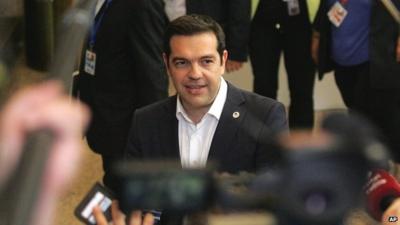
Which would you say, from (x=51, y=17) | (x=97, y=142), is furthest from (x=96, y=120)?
(x=51, y=17)

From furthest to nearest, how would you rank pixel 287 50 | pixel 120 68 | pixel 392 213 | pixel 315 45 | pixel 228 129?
pixel 287 50
pixel 315 45
pixel 120 68
pixel 228 129
pixel 392 213

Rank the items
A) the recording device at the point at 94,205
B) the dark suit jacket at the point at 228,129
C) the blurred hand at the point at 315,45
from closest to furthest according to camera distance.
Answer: the recording device at the point at 94,205, the dark suit jacket at the point at 228,129, the blurred hand at the point at 315,45

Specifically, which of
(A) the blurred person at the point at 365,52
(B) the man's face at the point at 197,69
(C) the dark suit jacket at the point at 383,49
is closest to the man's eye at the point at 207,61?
(B) the man's face at the point at 197,69

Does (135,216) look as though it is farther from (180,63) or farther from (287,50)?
(287,50)

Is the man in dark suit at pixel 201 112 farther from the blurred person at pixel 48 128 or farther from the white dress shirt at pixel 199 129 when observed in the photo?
the blurred person at pixel 48 128

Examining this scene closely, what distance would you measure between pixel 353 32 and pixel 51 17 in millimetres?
2178

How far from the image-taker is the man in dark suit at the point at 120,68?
229cm

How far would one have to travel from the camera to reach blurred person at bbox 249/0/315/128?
10.3 feet

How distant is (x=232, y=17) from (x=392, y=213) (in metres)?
2.04

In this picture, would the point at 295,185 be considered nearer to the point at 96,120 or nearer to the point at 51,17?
the point at 51,17

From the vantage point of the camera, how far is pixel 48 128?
0.34 m

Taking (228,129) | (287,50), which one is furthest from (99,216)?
(287,50)

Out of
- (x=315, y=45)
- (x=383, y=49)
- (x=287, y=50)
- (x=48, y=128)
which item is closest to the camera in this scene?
(x=48, y=128)

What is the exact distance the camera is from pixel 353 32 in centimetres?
276
